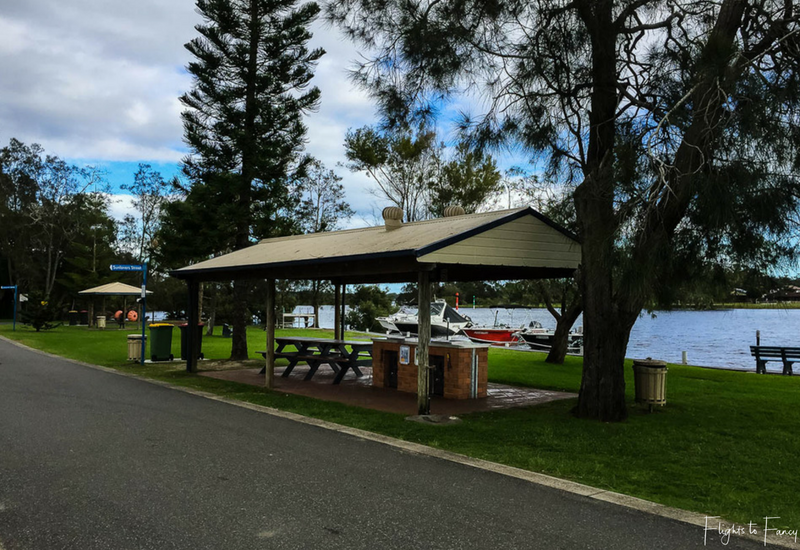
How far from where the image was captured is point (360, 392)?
1135cm

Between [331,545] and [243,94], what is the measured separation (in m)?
16.8

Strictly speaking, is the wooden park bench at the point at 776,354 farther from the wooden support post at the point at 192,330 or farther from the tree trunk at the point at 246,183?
the wooden support post at the point at 192,330

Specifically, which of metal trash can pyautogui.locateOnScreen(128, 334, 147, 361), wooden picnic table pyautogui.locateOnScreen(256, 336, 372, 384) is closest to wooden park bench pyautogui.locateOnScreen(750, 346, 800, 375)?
wooden picnic table pyautogui.locateOnScreen(256, 336, 372, 384)

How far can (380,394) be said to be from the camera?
11.1 meters

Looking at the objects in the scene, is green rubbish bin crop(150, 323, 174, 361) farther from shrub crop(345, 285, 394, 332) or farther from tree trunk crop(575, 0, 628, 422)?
shrub crop(345, 285, 394, 332)

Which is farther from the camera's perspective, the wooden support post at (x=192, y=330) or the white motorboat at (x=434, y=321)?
the white motorboat at (x=434, y=321)

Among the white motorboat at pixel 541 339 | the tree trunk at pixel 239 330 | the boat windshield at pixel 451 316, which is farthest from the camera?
the white motorboat at pixel 541 339

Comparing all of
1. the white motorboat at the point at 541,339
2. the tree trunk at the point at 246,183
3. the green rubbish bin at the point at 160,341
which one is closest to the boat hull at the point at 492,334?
the white motorboat at the point at 541,339

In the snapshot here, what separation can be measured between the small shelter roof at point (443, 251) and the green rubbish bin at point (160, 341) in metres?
4.96

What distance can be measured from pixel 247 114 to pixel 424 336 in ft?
40.2

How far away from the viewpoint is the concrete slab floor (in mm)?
9805

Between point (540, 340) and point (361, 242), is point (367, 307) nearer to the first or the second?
point (540, 340)

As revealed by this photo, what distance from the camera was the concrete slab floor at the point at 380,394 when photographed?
980 centimetres

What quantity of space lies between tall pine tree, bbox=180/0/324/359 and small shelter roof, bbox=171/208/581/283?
5954 mm
